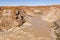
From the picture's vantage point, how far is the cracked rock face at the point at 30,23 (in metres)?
5.24

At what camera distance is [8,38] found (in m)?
5.11

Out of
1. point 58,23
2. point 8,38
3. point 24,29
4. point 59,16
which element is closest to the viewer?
point 8,38

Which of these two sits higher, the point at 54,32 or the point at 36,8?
the point at 36,8

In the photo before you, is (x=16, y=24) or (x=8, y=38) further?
(x=16, y=24)

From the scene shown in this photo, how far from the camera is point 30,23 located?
5.99 meters

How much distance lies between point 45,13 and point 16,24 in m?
1.31

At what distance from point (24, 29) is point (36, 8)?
1.88 metres

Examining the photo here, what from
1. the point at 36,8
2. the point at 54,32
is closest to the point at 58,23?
the point at 54,32

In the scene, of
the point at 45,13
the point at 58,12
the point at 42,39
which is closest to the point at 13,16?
the point at 45,13

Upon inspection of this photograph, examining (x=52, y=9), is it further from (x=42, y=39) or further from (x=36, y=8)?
(x=42, y=39)

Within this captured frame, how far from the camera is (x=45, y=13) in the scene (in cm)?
689

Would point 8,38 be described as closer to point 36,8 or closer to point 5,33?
point 5,33

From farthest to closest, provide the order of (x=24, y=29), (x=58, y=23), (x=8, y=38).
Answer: (x=58, y=23) → (x=24, y=29) → (x=8, y=38)

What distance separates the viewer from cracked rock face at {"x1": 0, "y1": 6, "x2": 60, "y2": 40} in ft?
17.2
